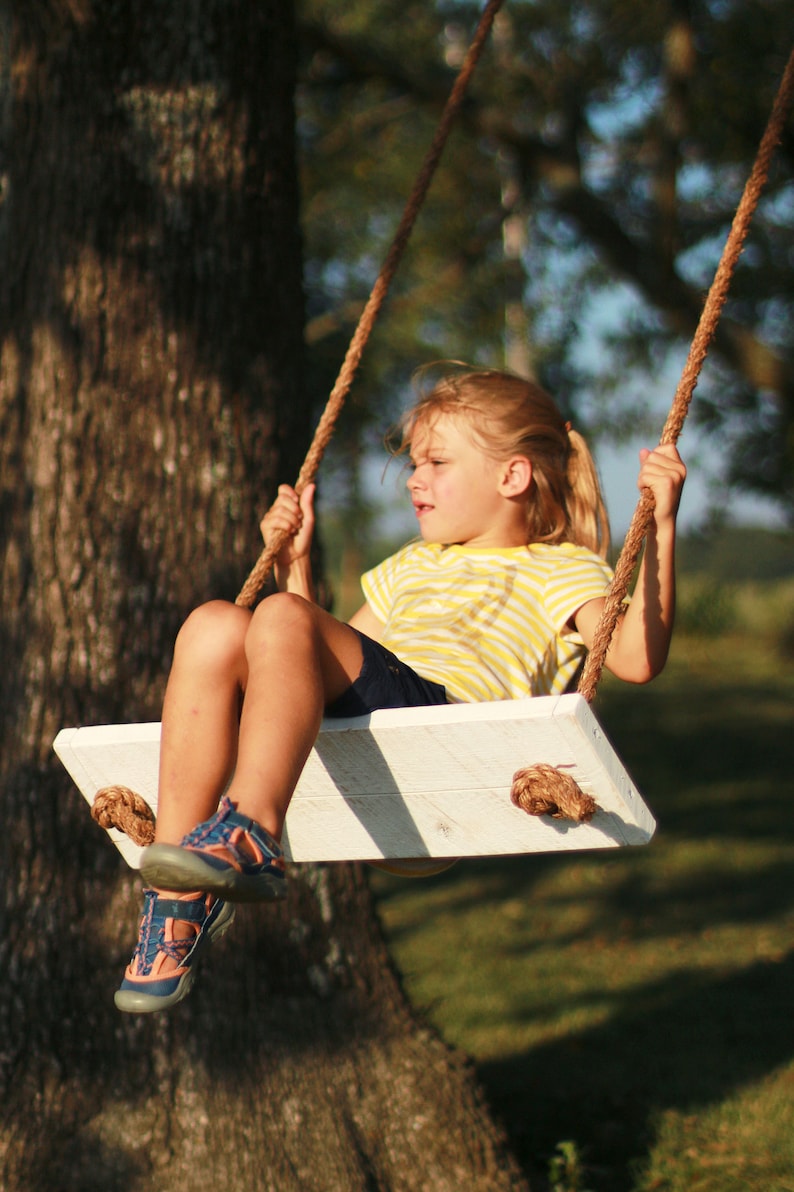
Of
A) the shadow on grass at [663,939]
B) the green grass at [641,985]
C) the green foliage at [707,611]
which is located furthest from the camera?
the green foliage at [707,611]

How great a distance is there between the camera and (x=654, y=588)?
8.71 feet

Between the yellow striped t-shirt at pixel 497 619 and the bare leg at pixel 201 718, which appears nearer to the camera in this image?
the bare leg at pixel 201 718

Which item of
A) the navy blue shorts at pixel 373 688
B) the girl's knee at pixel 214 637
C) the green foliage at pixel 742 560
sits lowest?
the green foliage at pixel 742 560

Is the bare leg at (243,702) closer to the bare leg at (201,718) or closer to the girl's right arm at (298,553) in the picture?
the bare leg at (201,718)

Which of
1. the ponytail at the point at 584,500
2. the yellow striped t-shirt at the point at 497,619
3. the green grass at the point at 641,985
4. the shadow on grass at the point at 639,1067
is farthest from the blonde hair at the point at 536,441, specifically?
the shadow on grass at the point at 639,1067

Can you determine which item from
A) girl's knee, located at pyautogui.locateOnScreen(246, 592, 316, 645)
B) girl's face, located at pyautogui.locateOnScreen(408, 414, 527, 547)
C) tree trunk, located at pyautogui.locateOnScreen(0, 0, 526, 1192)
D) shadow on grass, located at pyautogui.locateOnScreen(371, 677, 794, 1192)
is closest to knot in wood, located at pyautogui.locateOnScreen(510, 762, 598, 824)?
girl's knee, located at pyautogui.locateOnScreen(246, 592, 316, 645)

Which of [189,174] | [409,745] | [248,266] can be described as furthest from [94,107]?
[409,745]

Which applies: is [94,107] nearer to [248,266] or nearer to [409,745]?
[248,266]

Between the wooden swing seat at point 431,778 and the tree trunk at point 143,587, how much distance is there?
2.47ft

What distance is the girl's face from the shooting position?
10.6 ft

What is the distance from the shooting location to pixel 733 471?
32.0 feet

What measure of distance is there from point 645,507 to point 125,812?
43.7 inches

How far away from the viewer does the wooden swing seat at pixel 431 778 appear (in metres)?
2.19

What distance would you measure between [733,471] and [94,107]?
7.09m
